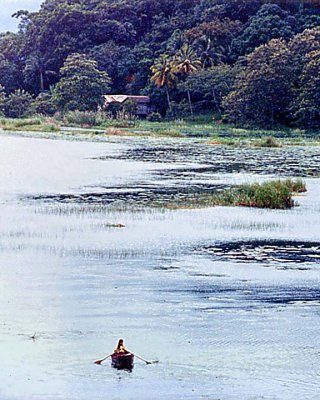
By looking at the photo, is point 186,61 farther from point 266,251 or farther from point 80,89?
point 266,251

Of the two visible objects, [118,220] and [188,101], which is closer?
[118,220]

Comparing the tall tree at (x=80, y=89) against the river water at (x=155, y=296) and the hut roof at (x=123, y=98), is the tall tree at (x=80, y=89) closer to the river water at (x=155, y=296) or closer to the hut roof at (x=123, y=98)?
the hut roof at (x=123, y=98)

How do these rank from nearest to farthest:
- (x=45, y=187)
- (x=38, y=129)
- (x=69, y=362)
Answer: (x=69, y=362), (x=45, y=187), (x=38, y=129)

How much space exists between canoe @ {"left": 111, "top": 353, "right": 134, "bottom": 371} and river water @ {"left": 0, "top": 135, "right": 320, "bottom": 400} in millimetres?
144

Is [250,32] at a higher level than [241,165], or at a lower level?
higher

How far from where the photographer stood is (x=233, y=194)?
33.6 metres

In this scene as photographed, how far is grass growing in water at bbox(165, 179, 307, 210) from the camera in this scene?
32.4m

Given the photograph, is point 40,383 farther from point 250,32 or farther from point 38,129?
point 250,32

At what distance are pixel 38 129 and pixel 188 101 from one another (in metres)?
19.6

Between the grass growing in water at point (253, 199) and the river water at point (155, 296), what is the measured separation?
0.61 metres

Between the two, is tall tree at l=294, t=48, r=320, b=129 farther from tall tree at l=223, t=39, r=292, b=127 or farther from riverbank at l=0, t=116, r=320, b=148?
tall tree at l=223, t=39, r=292, b=127

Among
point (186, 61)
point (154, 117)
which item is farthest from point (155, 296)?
point (154, 117)

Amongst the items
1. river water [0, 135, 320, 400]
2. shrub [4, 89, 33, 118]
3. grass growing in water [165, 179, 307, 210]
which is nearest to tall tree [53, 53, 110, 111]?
shrub [4, 89, 33, 118]

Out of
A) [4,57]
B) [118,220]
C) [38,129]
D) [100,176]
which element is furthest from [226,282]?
[4,57]
